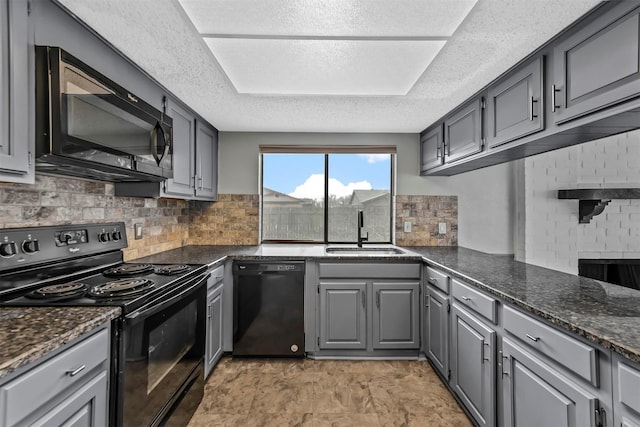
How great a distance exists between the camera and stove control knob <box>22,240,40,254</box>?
140 centimetres

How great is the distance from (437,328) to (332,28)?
2114 mm

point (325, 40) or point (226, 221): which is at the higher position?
point (325, 40)

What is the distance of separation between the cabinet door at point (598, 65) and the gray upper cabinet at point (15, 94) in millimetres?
2102

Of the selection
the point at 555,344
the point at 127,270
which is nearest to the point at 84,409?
the point at 127,270

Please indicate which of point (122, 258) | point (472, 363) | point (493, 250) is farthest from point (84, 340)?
point (493, 250)

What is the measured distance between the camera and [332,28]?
1.49 meters

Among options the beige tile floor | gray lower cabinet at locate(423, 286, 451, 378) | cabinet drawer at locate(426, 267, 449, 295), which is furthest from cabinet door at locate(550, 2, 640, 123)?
the beige tile floor

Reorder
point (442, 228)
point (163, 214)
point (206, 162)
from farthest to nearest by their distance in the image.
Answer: point (442, 228) → point (206, 162) → point (163, 214)

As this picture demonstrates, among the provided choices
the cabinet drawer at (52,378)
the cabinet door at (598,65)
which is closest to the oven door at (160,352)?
the cabinet drawer at (52,378)

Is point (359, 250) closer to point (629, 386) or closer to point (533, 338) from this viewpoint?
point (533, 338)

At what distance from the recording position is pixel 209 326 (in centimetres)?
235

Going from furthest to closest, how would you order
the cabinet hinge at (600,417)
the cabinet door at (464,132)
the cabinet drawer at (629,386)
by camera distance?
the cabinet door at (464,132) < the cabinet hinge at (600,417) < the cabinet drawer at (629,386)

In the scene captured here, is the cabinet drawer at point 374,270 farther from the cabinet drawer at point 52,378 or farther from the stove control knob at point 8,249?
the stove control knob at point 8,249

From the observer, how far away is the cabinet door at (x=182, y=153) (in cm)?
233
